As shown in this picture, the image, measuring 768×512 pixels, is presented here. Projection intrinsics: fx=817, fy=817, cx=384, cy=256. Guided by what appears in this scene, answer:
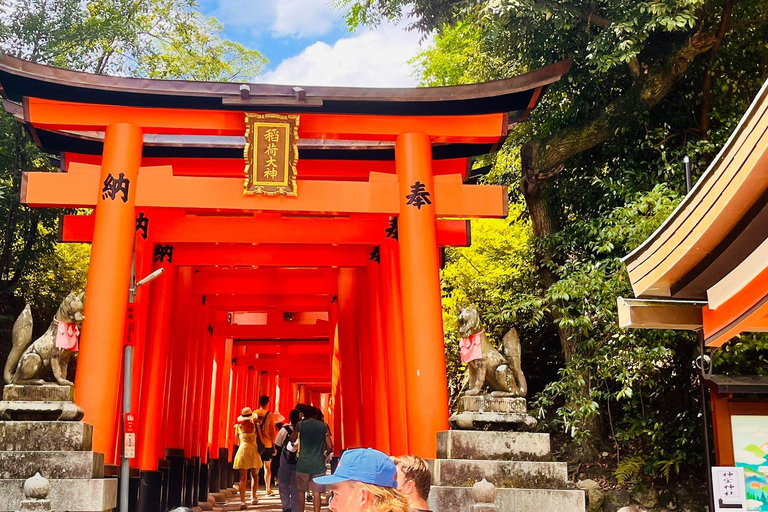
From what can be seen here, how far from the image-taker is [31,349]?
8.41 m

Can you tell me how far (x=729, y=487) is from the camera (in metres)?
7.06

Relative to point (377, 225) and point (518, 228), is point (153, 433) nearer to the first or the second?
point (377, 225)

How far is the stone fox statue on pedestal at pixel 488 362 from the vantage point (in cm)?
871

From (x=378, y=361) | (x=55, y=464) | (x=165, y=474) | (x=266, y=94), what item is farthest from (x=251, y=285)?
(x=55, y=464)

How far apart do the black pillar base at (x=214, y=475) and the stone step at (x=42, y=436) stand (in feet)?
34.0

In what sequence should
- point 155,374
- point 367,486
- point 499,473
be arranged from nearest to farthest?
1. point 367,486
2. point 499,473
3. point 155,374

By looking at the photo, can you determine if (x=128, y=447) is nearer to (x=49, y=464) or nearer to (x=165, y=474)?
(x=49, y=464)

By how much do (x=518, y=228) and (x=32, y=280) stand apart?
1058cm

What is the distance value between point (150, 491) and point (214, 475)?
6.91 meters

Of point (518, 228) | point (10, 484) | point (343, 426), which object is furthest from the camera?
point (343, 426)

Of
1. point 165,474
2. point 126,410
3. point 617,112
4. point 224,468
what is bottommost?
point 224,468

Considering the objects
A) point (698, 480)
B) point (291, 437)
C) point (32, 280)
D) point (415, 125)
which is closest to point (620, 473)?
point (698, 480)

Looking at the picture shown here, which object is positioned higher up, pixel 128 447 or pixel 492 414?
pixel 492 414

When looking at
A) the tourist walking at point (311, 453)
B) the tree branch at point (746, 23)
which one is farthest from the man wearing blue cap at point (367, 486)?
the tree branch at point (746, 23)
